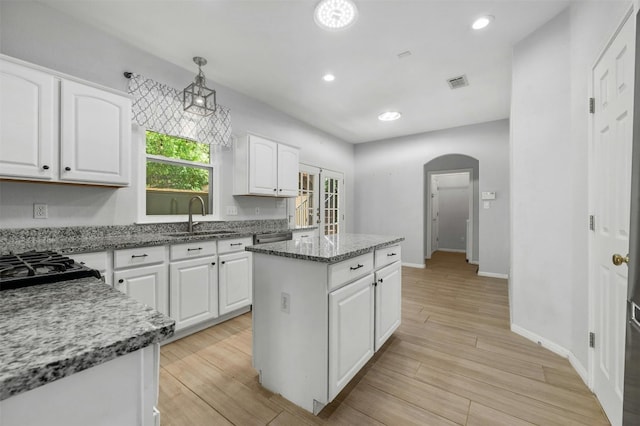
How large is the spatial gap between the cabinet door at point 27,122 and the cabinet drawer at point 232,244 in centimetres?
137

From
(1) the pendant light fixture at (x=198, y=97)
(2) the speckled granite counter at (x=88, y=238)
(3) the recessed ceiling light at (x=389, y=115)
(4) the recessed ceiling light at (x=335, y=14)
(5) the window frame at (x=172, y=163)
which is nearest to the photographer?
(2) the speckled granite counter at (x=88, y=238)

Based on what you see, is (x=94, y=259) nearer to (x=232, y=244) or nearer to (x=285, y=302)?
(x=232, y=244)

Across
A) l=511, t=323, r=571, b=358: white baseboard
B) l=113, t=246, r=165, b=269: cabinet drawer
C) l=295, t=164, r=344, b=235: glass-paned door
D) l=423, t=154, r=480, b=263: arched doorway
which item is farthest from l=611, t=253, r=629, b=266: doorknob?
l=423, t=154, r=480, b=263: arched doorway

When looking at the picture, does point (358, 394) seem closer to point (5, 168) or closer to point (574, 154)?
point (574, 154)

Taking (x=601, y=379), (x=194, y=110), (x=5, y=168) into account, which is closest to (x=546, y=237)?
(x=601, y=379)

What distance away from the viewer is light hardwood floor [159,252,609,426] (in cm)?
154

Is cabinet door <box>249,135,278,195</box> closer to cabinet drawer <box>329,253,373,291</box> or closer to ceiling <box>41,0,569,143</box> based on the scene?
ceiling <box>41,0,569,143</box>

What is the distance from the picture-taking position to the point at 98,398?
20.8 inches

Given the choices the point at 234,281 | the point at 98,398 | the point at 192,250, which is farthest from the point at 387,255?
the point at 98,398

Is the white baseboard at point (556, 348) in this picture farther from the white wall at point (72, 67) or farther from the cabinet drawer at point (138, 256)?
the white wall at point (72, 67)

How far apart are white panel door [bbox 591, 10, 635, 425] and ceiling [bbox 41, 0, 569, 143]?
111 centimetres

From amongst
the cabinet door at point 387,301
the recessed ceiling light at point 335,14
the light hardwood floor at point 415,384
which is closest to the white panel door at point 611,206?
the light hardwood floor at point 415,384

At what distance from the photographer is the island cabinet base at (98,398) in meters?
0.46

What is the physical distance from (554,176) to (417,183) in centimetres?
327
